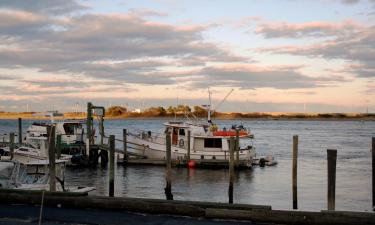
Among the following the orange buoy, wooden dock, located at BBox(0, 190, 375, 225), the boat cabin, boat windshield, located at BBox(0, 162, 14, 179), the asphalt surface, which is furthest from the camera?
the boat cabin

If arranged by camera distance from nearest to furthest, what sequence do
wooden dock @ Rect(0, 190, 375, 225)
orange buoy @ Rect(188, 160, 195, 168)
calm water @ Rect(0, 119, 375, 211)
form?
wooden dock @ Rect(0, 190, 375, 225) → calm water @ Rect(0, 119, 375, 211) → orange buoy @ Rect(188, 160, 195, 168)

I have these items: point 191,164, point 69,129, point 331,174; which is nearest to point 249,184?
point 191,164

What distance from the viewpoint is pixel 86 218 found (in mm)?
13219

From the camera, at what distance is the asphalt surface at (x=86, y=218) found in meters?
12.8

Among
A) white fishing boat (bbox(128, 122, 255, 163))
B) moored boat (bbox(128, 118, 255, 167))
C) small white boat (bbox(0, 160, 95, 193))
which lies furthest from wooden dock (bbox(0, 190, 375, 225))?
white fishing boat (bbox(128, 122, 255, 163))

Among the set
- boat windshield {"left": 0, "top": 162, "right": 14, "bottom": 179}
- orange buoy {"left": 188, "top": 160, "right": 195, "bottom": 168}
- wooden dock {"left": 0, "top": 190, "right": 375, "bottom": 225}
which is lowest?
orange buoy {"left": 188, "top": 160, "right": 195, "bottom": 168}

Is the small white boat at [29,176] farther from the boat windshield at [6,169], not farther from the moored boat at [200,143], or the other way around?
the moored boat at [200,143]

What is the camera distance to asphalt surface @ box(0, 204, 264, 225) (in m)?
12.8

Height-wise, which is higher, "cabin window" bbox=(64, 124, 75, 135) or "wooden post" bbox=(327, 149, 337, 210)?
"cabin window" bbox=(64, 124, 75, 135)

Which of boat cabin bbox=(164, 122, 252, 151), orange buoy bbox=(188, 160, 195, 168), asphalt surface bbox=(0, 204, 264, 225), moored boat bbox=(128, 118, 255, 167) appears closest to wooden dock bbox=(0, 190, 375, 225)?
asphalt surface bbox=(0, 204, 264, 225)

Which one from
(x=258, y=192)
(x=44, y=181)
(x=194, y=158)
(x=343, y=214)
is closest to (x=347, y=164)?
(x=194, y=158)

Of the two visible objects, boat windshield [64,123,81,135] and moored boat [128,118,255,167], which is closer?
moored boat [128,118,255,167]

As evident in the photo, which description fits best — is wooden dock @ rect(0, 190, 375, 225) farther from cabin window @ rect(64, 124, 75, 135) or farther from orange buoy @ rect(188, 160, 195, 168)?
→ cabin window @ rect(64, 124, 75, 135)

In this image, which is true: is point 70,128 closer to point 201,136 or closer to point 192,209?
point 201,136
